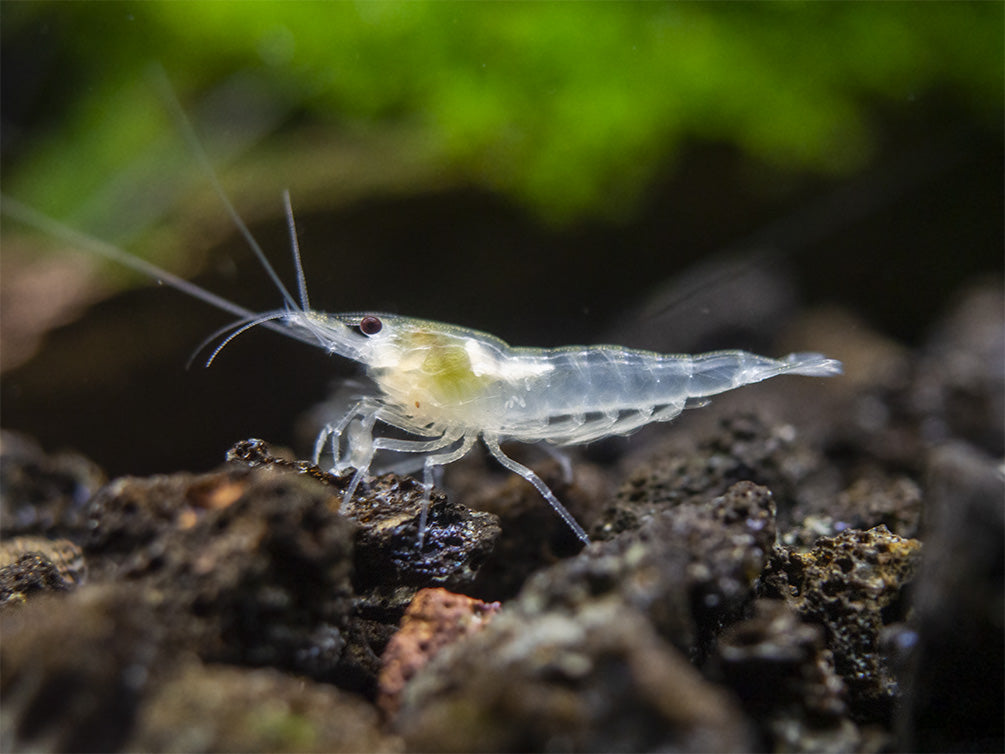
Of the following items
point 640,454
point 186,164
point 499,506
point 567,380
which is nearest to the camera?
point 499,506

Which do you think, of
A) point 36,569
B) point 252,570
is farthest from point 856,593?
point 36,569

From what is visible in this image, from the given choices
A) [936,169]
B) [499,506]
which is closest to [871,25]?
[936,169]

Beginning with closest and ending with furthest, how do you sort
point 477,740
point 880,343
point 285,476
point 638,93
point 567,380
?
point 477,740
point 285,476
point 567,380
point 638,93
point 880,343

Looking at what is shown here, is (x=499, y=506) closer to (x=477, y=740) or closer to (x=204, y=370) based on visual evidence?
(x=477, y=740)

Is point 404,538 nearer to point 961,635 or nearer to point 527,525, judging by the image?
point 527,525

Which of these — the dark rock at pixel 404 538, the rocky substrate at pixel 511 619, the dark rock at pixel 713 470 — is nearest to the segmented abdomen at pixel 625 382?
the dark rock at pixel 713 470
